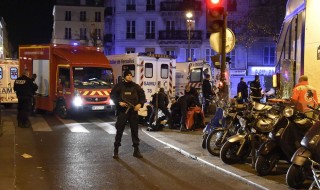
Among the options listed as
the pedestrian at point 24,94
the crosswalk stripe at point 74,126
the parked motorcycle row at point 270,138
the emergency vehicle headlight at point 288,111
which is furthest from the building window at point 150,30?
the emergency vehicle headlight at point 288,111

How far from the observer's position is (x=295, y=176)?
23.1ft

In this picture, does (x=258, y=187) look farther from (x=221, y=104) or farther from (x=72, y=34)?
(x=72, y=34)

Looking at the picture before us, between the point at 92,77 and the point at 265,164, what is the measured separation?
1106cm

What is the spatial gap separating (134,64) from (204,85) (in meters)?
3.30

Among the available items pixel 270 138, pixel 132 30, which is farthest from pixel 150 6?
pixel 270 138

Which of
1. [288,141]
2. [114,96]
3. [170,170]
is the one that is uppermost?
[114,96]

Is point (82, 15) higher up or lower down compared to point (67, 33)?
higher up

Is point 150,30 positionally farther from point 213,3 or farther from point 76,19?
point 213,3

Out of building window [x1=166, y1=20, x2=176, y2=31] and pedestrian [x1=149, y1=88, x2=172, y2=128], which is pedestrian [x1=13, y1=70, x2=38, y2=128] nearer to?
pedestrian [x1=149, y1=88, x2=172, y2=128]

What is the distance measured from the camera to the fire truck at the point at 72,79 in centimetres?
1739

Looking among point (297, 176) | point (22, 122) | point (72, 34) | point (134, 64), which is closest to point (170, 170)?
point (297, 176)

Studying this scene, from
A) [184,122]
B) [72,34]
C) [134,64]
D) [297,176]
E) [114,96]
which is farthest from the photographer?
[72,34]

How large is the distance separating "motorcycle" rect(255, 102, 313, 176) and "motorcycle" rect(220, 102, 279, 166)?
479mm

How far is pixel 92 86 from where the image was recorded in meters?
17.8
